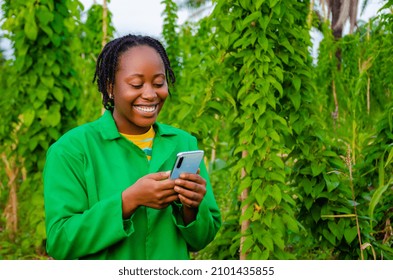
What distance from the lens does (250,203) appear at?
2766 mm

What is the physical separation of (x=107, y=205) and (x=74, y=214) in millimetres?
92

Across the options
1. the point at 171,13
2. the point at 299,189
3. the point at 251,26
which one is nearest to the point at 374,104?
the point at 171,13

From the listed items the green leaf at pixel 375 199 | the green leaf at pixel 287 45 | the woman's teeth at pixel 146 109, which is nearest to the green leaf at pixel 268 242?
the green leaf at pixel 375 199

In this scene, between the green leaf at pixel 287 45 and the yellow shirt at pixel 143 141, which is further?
the green leaf at pixel 287 45

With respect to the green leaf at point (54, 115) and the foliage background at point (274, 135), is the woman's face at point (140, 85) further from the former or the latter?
the green leaf at point (54, 115)

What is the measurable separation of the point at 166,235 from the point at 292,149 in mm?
1698

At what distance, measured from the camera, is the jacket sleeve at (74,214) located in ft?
4.51

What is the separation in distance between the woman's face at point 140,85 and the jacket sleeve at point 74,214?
0.57ft

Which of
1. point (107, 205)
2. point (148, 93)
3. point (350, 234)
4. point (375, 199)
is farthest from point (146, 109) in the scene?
point (350, 234)

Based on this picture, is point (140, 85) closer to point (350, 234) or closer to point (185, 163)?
point (185, 163)

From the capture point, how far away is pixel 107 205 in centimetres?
137

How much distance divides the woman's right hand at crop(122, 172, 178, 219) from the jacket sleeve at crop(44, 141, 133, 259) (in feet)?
0.08
